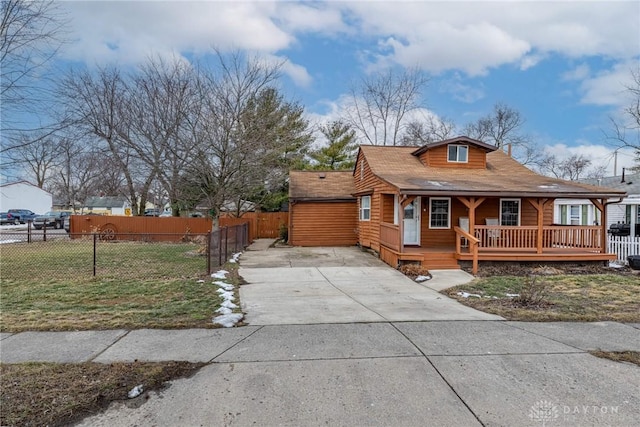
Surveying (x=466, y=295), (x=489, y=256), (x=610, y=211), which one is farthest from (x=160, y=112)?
(x=610, y=211)

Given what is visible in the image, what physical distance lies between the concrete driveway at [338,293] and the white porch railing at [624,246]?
6537 mm

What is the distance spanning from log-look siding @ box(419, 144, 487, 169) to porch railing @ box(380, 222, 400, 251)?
4.11 meters

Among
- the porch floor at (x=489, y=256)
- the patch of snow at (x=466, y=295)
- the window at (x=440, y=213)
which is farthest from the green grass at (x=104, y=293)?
the window at (x=440, y=213)

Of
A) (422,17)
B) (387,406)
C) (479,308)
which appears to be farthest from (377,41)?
(387,406)

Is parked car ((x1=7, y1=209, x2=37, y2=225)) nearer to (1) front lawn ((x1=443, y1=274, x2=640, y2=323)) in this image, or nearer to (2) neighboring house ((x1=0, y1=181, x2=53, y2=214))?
(2) neighboring house ((x1=0, y1=181, x2=53, y2=214))

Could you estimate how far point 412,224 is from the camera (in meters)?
13.7

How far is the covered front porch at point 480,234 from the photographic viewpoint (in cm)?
1134

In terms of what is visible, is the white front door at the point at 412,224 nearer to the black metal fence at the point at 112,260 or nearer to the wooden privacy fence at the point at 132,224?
the black metal fence at the point at 112,260

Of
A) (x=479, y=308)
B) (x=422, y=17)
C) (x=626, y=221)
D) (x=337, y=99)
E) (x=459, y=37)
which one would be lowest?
(x=479, y=308)

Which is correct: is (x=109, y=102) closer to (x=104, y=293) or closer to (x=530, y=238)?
(x=104, y=293)

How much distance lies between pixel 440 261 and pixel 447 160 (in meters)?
5.57

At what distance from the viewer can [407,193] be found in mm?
10883

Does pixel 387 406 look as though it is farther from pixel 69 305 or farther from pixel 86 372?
pixel 69 305

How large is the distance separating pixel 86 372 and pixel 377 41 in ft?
57.9
